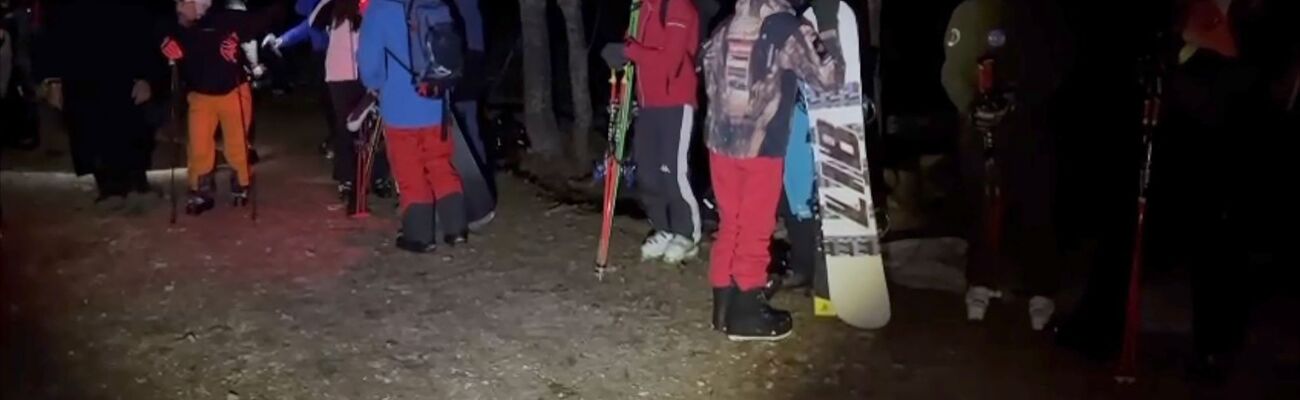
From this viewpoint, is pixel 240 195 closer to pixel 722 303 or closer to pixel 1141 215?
pixel 722 303

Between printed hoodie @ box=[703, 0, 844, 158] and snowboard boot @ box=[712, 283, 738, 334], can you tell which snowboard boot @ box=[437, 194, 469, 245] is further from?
printed hoodie @ box=[703, 0, 844, 158]

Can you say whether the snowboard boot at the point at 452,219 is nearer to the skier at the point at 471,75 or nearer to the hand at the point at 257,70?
the skier at the point at 471,75

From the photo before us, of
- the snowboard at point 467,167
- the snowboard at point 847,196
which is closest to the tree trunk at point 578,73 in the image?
the snowboard at point 467,167

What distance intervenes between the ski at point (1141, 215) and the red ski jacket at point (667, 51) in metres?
2.52

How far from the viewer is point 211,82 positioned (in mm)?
9531

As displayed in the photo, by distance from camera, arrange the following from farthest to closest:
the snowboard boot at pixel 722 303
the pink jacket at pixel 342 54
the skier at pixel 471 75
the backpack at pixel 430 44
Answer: the pink jacket at pixel 342 54 → the skier at pixel 471 75 → the backpack at pixel 430 44 → the snowboard boot at pixel 722 303

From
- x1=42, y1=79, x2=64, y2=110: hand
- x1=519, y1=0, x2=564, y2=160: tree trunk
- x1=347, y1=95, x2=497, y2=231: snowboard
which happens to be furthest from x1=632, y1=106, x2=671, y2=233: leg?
x1=42, y1=79, x2=64, y2=110: hand

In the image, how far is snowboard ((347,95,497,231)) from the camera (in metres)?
9.24

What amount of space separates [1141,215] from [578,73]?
255 inches

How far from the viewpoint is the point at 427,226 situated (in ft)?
28.6

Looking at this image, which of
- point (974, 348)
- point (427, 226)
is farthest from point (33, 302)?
point (974, 348)

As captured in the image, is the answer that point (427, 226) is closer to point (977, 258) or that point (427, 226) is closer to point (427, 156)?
point (427, 156)

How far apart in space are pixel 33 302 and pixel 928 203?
587cm

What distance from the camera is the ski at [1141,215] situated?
20.4 feet
